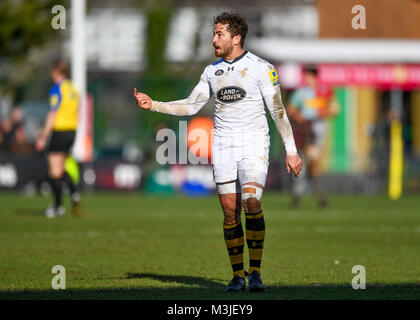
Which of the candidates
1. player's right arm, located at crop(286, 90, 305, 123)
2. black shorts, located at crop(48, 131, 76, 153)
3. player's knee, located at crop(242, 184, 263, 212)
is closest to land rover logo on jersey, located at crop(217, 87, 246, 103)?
player's knee, located at crop(242, 184, 263, 212)

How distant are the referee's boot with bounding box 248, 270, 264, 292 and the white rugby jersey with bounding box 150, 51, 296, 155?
1.04 metres

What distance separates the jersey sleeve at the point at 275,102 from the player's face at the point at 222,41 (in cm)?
34

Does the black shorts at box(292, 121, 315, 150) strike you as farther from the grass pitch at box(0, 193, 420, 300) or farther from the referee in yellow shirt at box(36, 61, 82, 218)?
the referee in yellow shirt at box(36, 61, 82, 218)

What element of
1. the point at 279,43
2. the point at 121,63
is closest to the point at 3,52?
the point at 279,43

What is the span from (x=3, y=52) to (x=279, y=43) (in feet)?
26.5

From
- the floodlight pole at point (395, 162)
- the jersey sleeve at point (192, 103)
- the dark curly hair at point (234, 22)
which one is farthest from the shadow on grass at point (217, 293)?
the floodlight pole at point (395, 162)

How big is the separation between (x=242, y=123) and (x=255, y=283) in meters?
1.33

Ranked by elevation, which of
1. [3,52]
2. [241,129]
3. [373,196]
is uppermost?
[3,52]

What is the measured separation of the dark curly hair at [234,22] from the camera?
8977mm

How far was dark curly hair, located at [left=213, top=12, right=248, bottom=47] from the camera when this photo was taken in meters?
8.98

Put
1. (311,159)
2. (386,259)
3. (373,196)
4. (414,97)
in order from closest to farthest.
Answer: (386,259) < (311,159) < (373,196) < (414,97)

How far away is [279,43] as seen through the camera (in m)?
32.0

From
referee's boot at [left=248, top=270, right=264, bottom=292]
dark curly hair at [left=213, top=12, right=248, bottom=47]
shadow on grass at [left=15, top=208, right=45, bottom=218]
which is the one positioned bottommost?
shadow on grass at [left=15, top=208, right=45, bottom=218]

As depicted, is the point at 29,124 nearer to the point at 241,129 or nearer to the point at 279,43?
the point at 279,43
